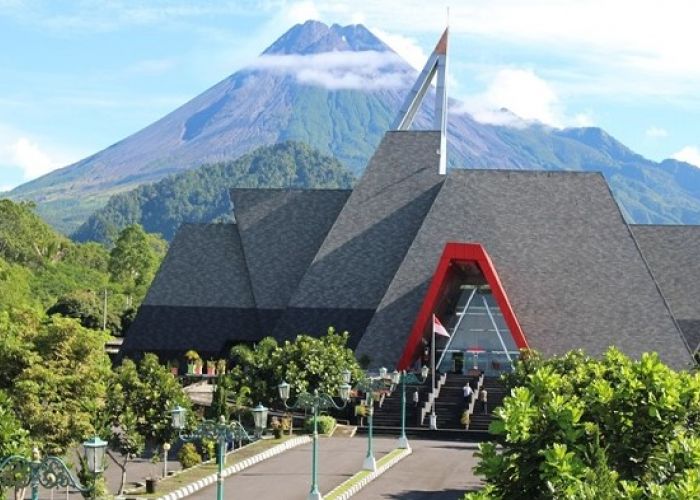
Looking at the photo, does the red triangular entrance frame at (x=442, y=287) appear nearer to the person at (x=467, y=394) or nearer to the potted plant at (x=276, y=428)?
the person at (x=467, y=394)

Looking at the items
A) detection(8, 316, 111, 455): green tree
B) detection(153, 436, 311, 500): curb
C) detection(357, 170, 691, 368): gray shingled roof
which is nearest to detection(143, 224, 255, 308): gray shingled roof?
detection(357, 170, 691, 368): gray shingled roof

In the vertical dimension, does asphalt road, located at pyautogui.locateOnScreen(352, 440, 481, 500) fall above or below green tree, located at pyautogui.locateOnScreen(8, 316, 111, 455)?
below

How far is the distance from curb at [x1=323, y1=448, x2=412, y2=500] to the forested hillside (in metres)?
55.1

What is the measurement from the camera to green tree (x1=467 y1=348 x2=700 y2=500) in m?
20.8

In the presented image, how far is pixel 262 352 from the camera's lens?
6078cm

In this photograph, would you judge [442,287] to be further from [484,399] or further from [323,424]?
[323,424]

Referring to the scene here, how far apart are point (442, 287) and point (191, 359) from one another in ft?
52.3

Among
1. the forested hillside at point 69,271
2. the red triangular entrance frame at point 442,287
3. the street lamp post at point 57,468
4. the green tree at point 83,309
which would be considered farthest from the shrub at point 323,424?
the forested hillside at point 69,271

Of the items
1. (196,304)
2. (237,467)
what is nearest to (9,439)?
(237,467)

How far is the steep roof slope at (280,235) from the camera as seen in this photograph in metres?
78.5

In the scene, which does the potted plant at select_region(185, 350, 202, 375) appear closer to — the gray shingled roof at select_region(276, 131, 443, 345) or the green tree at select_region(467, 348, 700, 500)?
the gray shingled roof at select_region(276, 131, 443, 345)

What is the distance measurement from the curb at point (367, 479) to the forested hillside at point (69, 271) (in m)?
55.1

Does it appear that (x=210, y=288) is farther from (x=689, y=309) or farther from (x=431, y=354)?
(x=689, y=309)

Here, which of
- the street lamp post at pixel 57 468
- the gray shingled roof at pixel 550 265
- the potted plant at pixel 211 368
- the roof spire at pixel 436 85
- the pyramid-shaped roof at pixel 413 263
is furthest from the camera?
the roof spire at pixel 436 85
